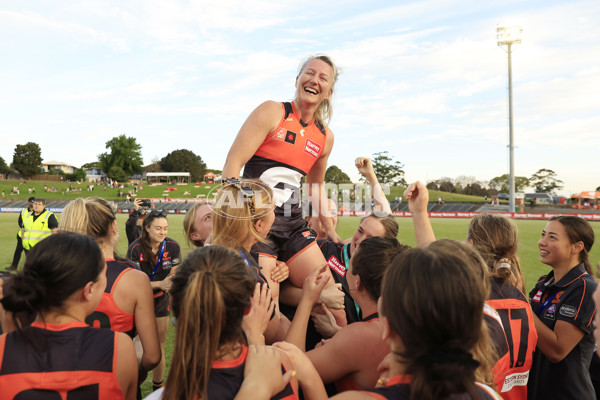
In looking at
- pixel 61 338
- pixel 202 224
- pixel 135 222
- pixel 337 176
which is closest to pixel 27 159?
pixel 337 176

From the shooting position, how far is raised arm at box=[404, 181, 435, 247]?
2.41 meters

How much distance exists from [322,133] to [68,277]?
2.29 metres

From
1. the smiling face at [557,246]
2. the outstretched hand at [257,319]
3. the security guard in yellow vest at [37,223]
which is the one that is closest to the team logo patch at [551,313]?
the smiling face at [557,246]

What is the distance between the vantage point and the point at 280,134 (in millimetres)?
3152

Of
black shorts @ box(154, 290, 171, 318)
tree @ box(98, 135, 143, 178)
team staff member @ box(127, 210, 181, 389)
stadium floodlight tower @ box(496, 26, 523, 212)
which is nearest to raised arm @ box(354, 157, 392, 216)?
black shorts @ box(154, 290, 171, 318)

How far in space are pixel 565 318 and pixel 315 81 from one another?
2.43 meters

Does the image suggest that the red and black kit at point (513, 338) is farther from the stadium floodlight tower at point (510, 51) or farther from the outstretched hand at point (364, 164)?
the stadium floodlight tower at point (510, 51)

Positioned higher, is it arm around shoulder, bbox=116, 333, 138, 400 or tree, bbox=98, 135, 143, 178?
tree, bbox=98, 135, 143, 178

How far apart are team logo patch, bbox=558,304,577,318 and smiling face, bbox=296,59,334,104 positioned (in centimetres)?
231

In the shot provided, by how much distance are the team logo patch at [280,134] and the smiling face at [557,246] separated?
7.28 feet

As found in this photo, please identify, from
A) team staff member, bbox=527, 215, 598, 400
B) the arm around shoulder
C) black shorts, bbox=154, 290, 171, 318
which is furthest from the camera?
black shorts, bbox=154, 290, 171, 318

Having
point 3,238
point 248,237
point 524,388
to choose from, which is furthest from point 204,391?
point 3,238

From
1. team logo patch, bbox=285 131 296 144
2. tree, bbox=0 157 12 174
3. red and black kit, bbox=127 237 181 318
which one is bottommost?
red and black kit, bbox=127 237 181 318

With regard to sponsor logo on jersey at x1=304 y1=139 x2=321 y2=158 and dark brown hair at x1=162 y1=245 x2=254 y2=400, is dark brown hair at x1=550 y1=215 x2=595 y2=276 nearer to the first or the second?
sponsor logo on jersey at x1=304 y1=139 x2=321 y2=158
